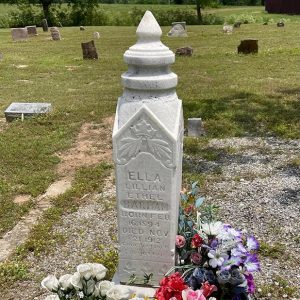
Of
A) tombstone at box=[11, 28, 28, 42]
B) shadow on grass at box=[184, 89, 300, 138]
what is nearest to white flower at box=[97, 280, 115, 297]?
shadow on grass at box=[184, 89, 300, 138]

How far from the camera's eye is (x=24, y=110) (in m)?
10.3

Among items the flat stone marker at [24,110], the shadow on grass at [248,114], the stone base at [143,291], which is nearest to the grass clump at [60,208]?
the stone base at [143,291]

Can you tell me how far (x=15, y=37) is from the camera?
2689 cm

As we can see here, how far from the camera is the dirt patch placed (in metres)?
7.68

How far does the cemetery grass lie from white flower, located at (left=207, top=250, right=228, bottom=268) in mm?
1538

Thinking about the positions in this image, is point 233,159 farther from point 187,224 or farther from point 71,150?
point 187,224

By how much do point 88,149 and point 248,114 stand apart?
13.2 ft

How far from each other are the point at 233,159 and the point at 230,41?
57.1 ft

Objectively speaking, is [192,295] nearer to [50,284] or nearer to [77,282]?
[77,282]

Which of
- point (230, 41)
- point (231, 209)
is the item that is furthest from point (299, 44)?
point (231, 209)

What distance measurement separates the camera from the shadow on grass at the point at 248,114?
9.06 m


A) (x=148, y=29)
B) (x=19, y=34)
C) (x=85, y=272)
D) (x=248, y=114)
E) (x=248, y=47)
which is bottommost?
(x=248, y=114)

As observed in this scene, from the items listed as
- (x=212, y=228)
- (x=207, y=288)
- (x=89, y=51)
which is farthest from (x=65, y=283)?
(x=89, y=51)

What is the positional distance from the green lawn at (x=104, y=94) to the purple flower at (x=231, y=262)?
321 centimetres
